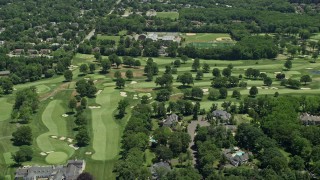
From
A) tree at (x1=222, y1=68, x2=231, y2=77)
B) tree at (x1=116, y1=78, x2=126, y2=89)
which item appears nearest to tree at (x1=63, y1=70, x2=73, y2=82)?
tree at (x1=116, y1=78, x2=126, y2=89)

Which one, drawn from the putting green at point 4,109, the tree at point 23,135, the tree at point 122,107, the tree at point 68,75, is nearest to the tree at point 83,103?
the tree at point 122,107

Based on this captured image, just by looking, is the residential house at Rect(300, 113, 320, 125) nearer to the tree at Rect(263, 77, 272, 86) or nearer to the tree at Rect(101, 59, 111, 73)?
the tree at Rect(263, 77, 272, 86)

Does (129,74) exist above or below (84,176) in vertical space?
above

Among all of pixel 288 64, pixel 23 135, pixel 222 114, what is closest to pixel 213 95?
pixel 222 114

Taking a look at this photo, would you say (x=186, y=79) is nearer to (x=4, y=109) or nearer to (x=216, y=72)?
(x=216, y=72)

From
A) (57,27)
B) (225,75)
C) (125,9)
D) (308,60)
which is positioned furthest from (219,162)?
(125,9)

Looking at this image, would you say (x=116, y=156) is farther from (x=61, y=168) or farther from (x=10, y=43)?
(x=10, y=43)
